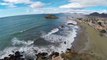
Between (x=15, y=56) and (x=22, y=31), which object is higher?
(x=22, y=31)

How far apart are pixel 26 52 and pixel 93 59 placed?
14.5m

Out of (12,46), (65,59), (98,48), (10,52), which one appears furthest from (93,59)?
(12,46)

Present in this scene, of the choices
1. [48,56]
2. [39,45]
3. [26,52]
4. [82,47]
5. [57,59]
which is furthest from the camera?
[39,45]

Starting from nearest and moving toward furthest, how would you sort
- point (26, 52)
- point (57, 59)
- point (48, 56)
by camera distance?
point (57, 59) < point (48, 56) < point (26, 52)

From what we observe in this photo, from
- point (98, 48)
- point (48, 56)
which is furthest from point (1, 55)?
point (98, 48)

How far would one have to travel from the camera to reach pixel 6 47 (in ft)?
126

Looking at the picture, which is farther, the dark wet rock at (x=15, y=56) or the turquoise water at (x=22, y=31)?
the turquoise water at (x=22, y=31)

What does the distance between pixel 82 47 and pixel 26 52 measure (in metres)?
13.2

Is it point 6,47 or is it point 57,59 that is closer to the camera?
point 57,59

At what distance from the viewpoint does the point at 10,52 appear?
34.6m

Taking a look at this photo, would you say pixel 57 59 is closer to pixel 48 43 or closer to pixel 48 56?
pixel 48 56

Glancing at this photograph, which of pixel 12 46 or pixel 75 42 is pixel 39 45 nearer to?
pixel 12 46

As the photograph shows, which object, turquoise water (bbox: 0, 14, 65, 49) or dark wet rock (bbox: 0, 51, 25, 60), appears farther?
turquoise water (bbox: 0, 14, 65, 49)

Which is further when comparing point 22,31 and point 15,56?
point 22,31
